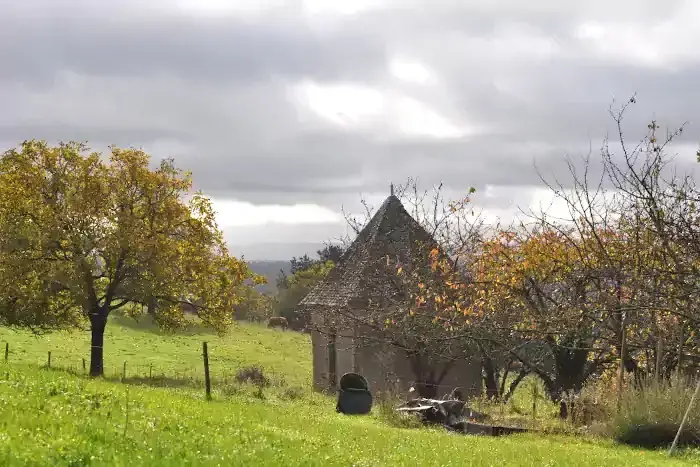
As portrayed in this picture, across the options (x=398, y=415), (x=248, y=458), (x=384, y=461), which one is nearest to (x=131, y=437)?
(x=248, y=458)

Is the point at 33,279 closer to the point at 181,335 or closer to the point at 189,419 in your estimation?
the point at 189,419

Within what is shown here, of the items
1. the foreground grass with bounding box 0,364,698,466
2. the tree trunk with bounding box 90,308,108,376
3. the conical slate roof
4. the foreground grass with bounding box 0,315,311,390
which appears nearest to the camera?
the foreground grass with bounding box 0,364,698,466

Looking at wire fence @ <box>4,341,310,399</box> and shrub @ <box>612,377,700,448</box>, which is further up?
shrub @ <box>612,377,700,448</box>

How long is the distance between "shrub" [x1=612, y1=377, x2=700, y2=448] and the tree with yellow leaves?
20.1 metres

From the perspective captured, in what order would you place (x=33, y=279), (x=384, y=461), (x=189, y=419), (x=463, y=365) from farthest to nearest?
(x=463, y=365) → (x=33, y=279) → (x=189, y=419) → (x=384, y=461)

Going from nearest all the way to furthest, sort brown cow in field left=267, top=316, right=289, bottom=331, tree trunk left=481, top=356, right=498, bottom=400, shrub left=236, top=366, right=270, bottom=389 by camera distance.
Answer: tree trunk left=481, top=356, right=498, bottom=400, shrub left=236, top=366, right=270, bottom=389, brown cow in field left=267, top=316, right=289, bottom=331

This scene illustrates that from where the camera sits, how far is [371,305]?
32.5 meters

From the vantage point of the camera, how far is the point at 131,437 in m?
11.0

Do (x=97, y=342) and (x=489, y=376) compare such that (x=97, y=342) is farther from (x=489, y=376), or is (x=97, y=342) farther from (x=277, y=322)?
(x=277, y=322)

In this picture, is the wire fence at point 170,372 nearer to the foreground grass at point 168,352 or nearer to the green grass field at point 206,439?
the foreground grass at point 168,352

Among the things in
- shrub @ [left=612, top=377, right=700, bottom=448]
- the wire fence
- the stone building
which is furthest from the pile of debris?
the wire fence

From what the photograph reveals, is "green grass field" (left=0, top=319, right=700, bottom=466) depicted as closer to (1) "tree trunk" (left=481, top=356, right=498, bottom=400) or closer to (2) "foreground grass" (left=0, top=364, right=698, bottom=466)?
(2) "foreground grass" (left=0, top=364, right=698, bottom=466)

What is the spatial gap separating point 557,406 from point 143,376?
18688 millimetres

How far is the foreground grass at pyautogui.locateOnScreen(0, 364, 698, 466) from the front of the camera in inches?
399
